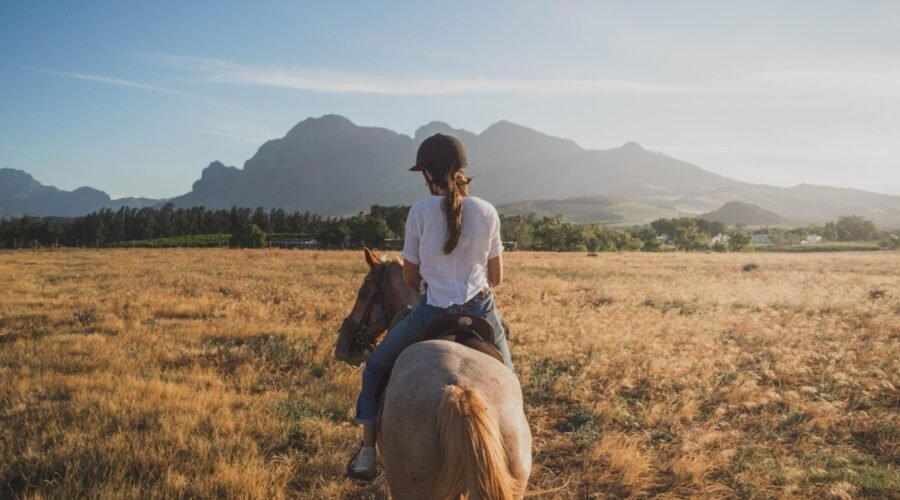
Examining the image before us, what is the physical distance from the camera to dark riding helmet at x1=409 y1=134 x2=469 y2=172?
436cm

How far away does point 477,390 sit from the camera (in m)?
3.31

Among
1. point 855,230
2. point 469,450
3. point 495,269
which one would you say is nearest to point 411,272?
point 495,269

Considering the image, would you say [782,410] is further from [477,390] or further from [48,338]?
[48,338]

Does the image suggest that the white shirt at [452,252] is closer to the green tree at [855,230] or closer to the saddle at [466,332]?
the saddle at [466,332]

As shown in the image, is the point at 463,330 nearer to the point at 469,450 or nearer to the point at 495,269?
the point at 495,269

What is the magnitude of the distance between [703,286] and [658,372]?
18511 millimetres

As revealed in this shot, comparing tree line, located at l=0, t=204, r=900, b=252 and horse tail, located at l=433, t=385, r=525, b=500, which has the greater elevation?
tree line, located at l=0, t=204, r=900, b=252

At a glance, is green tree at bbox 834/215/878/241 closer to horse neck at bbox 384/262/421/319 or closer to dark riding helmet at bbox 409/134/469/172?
horse neck at bbox 384/262/421/319

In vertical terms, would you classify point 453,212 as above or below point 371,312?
above

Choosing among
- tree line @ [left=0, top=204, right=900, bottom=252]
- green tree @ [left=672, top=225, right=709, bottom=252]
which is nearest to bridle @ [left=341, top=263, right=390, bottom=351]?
tree line @ [left=0, top=204, right=900, bottom=252]

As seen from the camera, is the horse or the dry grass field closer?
the horse

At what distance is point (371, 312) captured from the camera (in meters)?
5.71

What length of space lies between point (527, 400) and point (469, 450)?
6.15 m

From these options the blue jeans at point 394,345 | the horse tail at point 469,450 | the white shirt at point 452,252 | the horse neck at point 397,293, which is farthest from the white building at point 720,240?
the horse tail at point 469,450
